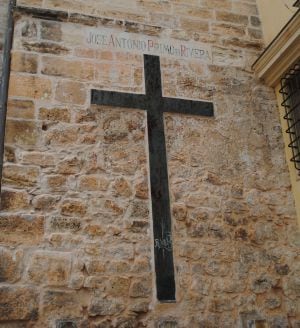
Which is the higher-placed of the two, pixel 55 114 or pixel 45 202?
pixel 55 114

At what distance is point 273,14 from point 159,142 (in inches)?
70.2

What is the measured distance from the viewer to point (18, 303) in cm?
278

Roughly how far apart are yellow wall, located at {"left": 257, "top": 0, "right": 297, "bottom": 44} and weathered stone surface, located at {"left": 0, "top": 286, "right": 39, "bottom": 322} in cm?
308

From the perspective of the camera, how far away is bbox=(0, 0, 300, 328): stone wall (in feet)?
9.64

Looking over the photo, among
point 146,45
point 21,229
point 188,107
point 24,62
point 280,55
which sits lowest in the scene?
point 21,229

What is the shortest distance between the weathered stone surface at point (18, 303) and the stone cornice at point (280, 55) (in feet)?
8.80

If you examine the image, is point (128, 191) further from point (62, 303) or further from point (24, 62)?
point (24, 62)

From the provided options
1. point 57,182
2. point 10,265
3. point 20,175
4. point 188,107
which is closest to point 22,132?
point 20,175

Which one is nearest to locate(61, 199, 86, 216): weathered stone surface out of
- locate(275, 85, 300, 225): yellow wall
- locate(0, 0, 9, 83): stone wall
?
locate(0, 0, 9, 83): stone wall

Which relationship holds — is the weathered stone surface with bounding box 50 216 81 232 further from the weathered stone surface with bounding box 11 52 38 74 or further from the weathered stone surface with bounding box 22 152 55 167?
the weathered stone surface with bounding box 11 52 38 74

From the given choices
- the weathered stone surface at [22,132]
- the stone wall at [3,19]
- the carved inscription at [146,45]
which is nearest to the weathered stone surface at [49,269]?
the weathered stone surface at [22,132]

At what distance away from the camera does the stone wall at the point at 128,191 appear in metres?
2.94

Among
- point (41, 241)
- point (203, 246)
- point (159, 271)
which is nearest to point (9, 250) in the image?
point (41, 241)

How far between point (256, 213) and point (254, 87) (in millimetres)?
1210
